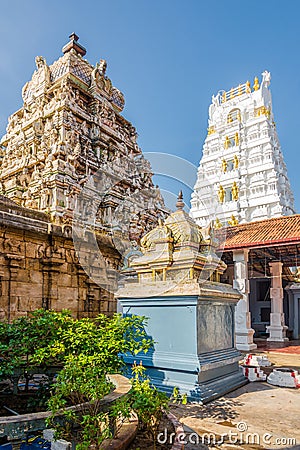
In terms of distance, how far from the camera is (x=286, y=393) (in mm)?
6113

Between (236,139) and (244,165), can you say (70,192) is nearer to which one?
(244,165)

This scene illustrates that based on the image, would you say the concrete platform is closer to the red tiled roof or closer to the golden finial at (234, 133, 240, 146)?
the red tiled roof

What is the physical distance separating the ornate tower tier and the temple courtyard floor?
12.4 meters

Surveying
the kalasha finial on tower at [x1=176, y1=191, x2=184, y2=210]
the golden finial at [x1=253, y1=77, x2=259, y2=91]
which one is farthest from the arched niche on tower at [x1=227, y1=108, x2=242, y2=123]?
the kalasha finial on tower at [x1=176, y1=191, x2=184, y2=210]

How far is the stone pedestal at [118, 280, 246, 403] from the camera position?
18.2 feet

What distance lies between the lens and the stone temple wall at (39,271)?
7078 mm

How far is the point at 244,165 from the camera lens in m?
33.5

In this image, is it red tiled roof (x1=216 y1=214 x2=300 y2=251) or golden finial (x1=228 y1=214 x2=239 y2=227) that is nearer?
red tiled roof (x1=216 y1=214 x2=300 y2=251)

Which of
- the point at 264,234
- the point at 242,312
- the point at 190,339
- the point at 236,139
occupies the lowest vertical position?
the point at 242,312

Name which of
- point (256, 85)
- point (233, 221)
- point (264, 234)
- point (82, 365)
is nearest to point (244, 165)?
point (233, 221)

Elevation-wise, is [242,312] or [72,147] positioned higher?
[72,147]

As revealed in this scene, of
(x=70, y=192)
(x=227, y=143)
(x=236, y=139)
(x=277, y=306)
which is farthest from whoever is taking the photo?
(x=227, y=143)

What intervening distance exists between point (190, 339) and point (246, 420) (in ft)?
4.80

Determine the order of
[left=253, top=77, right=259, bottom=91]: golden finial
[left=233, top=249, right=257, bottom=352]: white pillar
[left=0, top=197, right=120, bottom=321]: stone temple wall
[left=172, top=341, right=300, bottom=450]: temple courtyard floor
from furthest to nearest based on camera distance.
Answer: [left=253, top=77, right=259, bottom=91]: golden finial, [left=233, top=249, right=257, bottom=352]: white pillar, [left=0, top=197, right=120, bottom=321]: stone temple wall, [left=172, top=341, right=300, bottom=450]: temple courtyard floor
